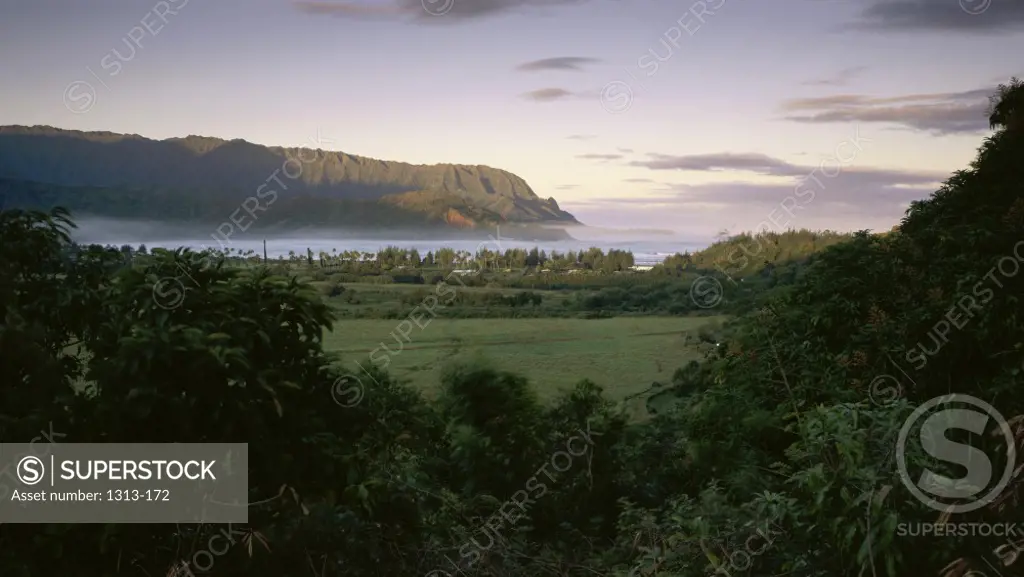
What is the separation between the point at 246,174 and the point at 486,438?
3.16 metres

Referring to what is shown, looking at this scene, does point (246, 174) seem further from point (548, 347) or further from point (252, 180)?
point (548, 347)

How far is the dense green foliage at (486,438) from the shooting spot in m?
2.75

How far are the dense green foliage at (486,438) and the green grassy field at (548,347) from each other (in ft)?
3.49

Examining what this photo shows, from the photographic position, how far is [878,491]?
9.04 ft

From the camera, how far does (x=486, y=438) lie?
18.1 ft

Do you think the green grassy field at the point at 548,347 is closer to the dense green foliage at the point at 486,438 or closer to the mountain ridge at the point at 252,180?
the dense green foliage at the point at 486,438

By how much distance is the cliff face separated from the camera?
237 inches

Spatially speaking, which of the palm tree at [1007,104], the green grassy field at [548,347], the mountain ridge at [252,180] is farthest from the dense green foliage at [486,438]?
the mountain ridge at [252,180]

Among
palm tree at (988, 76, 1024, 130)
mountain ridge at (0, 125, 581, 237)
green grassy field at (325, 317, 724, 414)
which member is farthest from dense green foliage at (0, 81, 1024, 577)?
mountain ridge at (0, 125, 581, 237)

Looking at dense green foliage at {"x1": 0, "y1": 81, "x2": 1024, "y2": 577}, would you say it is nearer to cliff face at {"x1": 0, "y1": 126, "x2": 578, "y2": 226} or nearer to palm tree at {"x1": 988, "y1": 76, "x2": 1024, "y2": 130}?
palm tree at {"x1": 988, "y1": 76, "x2": 1024, "y2": 130}

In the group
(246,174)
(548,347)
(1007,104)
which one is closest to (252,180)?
(246,174)

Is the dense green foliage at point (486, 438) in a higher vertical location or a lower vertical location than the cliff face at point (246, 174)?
lower

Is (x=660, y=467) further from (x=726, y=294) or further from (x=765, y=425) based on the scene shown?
(x=726, y=294)

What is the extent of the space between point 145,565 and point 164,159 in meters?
4.72
